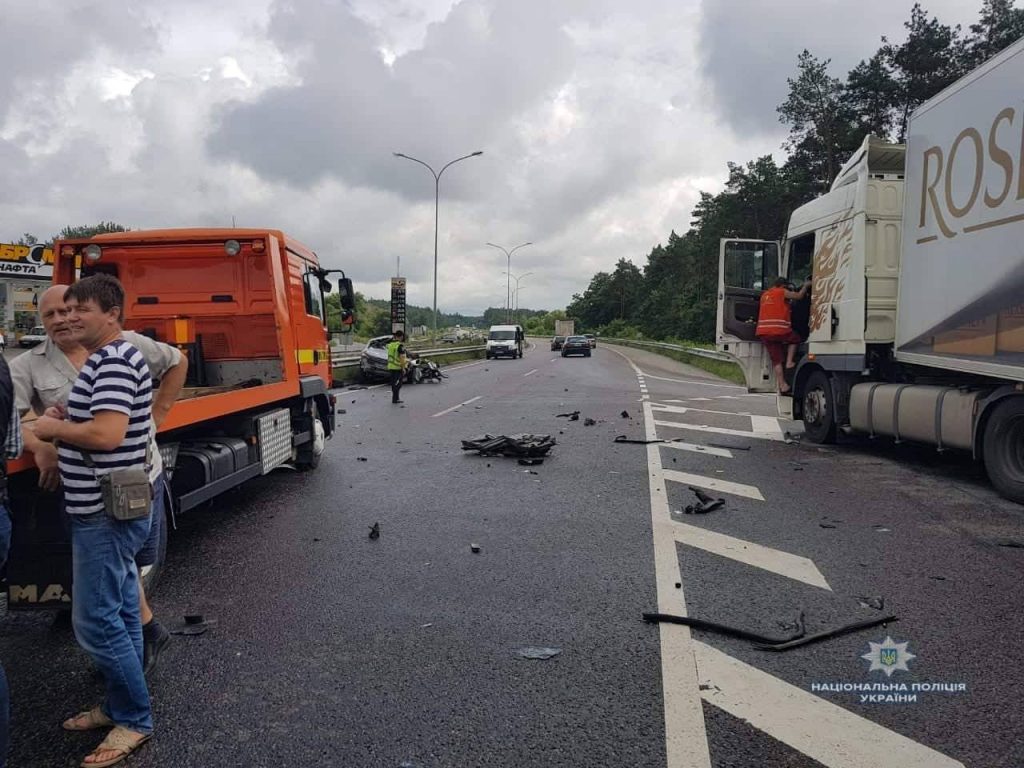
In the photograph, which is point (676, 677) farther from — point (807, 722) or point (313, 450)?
point (313, 450)

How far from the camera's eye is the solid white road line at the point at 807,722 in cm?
274

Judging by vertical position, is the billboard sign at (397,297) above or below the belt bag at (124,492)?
above

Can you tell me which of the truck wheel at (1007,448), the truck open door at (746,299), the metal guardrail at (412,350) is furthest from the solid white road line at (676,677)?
the metal guardrail at (412,350)

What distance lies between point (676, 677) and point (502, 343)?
42397 millimetres

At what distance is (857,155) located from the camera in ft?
30.8

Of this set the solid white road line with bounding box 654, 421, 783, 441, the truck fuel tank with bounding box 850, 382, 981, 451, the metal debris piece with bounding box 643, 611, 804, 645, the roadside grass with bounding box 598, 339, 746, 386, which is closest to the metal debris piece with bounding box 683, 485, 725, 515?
the metal debris piece with bounding box 643, 611, 804, 645

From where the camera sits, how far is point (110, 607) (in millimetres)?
2842

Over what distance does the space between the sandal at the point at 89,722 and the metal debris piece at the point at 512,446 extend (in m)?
6.67

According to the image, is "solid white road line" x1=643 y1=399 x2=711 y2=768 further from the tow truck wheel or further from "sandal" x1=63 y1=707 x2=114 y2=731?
the tow truck wheel

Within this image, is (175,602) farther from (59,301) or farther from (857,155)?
Result: (857,155)

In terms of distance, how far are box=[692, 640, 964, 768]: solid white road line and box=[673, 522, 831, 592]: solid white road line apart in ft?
4.77

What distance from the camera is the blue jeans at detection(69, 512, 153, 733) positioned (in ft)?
9.12

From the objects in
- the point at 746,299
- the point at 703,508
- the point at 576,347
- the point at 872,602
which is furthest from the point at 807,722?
the point at 576,347

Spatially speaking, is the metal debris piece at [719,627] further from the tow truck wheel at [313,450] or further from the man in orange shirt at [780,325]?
the man in orange shirt at [780,325]
